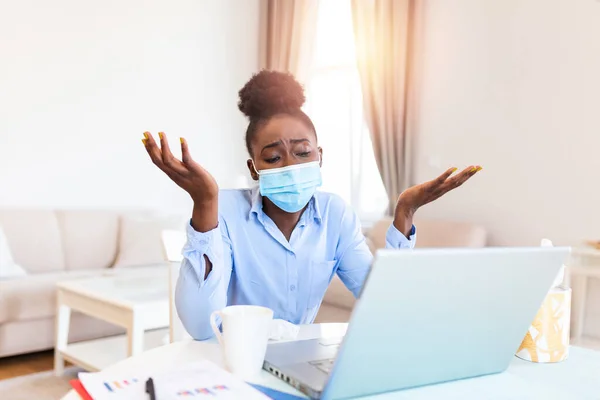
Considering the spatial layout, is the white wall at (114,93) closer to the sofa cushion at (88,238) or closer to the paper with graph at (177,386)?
the sofa cushion at (88,238)

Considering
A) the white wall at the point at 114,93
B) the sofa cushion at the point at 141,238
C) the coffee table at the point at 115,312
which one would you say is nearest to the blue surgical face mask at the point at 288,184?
the coffee table at the point at 115,312

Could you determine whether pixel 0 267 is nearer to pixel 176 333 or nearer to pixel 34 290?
pixel 34 290

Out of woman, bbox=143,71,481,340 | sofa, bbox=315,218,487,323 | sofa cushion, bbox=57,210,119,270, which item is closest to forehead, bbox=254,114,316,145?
woman, bbox=143,71,481,340

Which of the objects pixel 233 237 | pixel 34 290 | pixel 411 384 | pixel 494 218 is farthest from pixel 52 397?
pixel 494 218

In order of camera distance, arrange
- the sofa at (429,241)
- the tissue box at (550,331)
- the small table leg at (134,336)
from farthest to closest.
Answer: the sofa at (429,241)
the small table leg at (134,336)
the tissue box at (550,331)

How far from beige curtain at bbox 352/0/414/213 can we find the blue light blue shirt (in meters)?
2.31

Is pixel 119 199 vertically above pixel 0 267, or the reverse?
pixel 119 199

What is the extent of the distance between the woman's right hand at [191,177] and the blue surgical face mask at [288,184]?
0.96ft

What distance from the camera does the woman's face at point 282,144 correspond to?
4.03 ft

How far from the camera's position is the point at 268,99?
130 cm

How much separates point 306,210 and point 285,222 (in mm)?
61

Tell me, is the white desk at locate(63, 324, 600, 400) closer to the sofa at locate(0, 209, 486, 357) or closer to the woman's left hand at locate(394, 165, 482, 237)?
the woman's left hand at locate(394, 165, 482, 237)

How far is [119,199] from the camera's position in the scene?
158 inches

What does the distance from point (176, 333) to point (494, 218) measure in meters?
2.05
